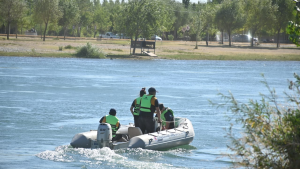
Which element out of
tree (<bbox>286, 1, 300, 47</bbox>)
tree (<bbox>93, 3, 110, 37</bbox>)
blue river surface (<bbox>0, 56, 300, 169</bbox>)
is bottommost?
blue river surface (<bbox>0, 56, 300, 169</bbox>)

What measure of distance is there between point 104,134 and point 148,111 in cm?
153

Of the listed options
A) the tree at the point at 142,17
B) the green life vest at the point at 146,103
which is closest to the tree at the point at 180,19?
the tree at the point at 142,17

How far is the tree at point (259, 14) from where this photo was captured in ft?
251

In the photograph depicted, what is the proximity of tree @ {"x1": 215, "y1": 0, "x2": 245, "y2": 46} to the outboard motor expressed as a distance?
6990 cm

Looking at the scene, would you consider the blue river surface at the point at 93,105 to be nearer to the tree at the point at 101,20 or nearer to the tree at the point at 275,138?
the tree at the point at 275,138

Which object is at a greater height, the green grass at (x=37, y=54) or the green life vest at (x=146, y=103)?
the green grass at (x=37, y=54)

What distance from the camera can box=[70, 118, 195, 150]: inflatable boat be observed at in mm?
11906

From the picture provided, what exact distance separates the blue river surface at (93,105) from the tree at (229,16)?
1212 inches

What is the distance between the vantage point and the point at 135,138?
12266 millimetres

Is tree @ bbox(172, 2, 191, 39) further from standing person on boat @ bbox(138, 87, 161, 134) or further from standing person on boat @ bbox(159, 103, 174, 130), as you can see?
standing person on boat @ bbox(138, 87, 161, 134)

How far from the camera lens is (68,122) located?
58.2ft

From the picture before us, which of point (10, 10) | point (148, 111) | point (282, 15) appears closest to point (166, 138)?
point (148, 111)

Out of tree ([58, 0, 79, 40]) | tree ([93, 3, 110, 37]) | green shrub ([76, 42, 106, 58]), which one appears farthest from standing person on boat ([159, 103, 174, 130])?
tree ([93, 3, 110, 37])

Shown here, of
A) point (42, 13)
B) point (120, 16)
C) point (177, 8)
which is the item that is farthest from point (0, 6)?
point (177, 8)
